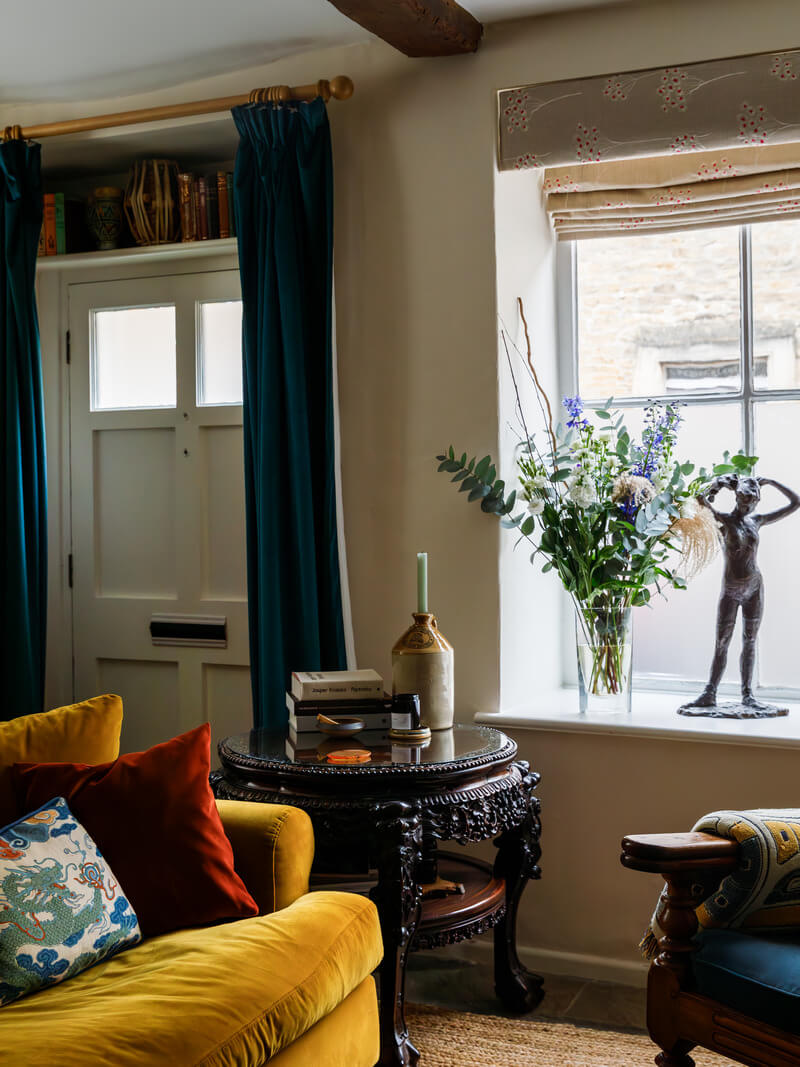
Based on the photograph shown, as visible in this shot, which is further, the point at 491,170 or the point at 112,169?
the point at 112,169

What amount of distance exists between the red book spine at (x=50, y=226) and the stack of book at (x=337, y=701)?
67.4 inches

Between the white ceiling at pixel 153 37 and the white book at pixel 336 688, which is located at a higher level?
the white ceiling at pixel 153 37

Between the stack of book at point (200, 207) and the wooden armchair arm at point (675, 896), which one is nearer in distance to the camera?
the wooden armchair arm at point (675, 896)

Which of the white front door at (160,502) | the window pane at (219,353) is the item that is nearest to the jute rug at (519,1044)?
the white front door at (160,502)

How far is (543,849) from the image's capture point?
2.74 m

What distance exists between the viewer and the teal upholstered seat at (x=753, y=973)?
1649mm

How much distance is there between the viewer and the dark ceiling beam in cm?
241

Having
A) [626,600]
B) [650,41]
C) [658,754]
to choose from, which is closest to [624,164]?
[650,41]

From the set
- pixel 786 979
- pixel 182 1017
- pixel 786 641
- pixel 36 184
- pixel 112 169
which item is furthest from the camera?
pixel 112 169

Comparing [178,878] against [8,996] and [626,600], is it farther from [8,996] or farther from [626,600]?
[626,600]

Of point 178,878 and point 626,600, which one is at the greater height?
point 626,600

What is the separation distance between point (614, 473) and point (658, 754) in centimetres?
71

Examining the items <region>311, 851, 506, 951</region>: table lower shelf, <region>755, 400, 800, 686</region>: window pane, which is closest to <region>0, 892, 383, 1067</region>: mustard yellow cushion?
<region>311, 851, 506, 951</region>: table lower shelf

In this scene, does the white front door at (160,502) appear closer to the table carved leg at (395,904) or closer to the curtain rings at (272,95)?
the curtain rings at (272,95)
